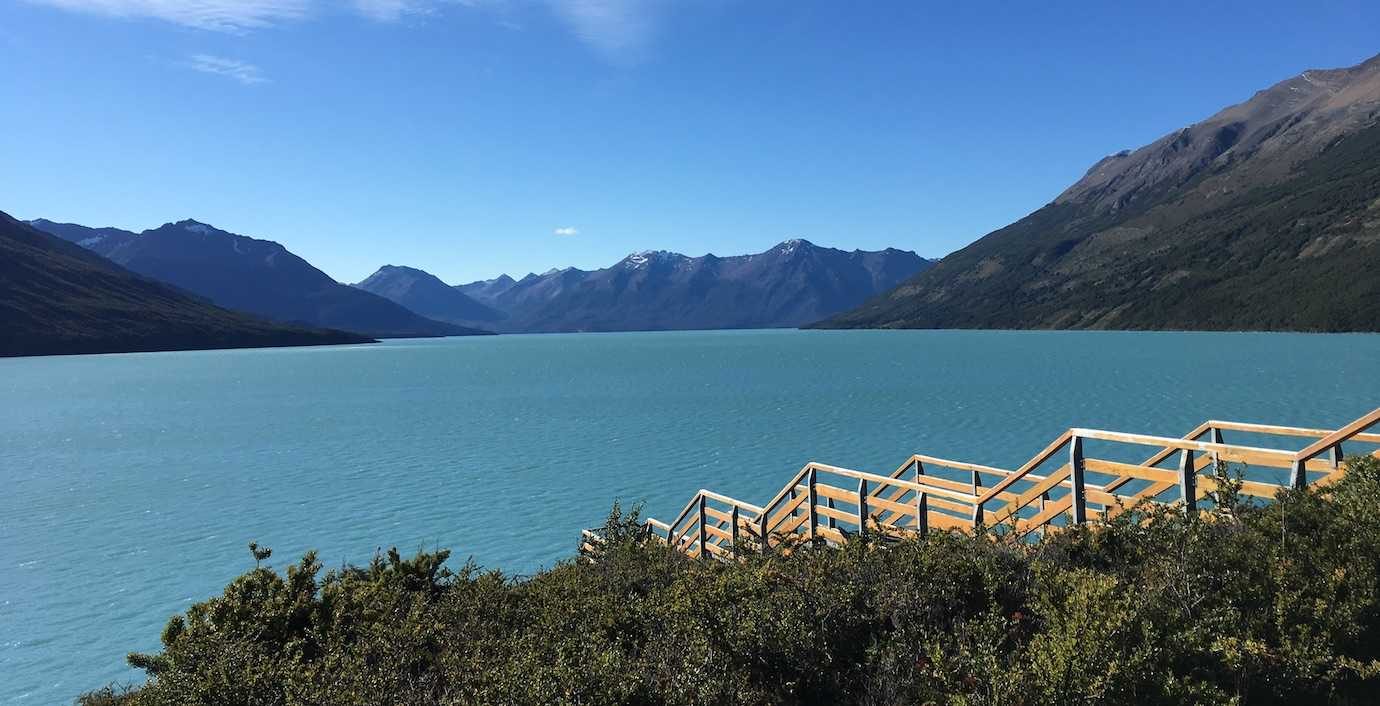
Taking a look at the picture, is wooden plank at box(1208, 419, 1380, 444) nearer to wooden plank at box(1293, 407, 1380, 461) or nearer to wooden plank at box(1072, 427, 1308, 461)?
wooden plank at box(1293, 407, 1380, 461)

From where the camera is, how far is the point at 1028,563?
8508 millimetres

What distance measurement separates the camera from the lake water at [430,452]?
24.7m

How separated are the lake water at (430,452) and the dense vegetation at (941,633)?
13758 mm

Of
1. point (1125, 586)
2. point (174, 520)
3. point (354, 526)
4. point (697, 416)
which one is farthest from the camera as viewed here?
point (697, 416)

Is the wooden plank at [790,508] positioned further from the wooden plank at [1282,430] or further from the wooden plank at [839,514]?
the wooden plank at [1282,430]

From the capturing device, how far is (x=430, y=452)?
47.1 meters

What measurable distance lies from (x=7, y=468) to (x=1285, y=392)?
8611 centimetres

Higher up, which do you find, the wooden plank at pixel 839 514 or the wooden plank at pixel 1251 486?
the wooden plank at pixel 1251 486

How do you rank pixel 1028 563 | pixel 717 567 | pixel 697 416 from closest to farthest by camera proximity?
Answer: 1. pixel 1028 563
2. pixel 717 567
3. pixel 697 416

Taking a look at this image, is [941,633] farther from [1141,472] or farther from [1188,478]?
A: [1188,478]

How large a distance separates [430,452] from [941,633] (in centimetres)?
4394

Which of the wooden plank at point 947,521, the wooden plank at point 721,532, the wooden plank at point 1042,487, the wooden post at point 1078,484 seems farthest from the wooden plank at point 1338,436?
the wooden plank at point 721,532

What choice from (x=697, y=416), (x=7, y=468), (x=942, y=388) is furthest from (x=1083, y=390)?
(x=7, y=468)

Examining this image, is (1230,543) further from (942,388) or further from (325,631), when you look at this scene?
(942,388)
